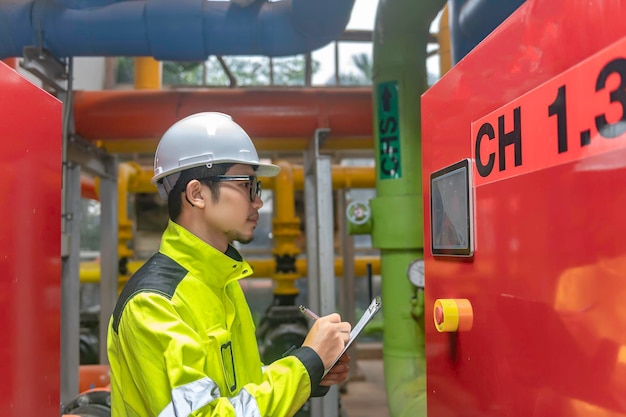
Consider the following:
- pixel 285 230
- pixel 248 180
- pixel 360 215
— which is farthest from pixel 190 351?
pixel 285 230

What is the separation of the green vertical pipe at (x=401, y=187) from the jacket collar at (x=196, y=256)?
54.7 inches

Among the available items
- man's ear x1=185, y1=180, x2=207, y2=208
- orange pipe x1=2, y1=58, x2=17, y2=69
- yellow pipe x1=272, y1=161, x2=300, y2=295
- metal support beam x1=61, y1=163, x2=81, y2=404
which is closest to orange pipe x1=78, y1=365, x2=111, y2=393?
metal support beam x1=61, y1=163, x2=81, y2=404

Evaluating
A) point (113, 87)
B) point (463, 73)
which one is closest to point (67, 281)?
point (463, 73)

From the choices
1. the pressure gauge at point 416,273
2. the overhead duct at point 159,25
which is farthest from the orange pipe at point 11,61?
the pressure gauge at point 416,273

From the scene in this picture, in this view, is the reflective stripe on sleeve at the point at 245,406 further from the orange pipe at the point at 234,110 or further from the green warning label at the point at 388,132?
the orange pipe at the point at 234,110

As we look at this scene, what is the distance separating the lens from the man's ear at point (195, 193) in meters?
1.22

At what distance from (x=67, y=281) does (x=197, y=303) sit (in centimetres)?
220

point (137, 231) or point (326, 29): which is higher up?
point (326, 29)

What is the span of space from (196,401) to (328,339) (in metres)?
0.34

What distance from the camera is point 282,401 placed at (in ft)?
3.38

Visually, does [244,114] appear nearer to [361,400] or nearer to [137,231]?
[361,400]

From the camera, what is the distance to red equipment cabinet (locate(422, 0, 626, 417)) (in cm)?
63

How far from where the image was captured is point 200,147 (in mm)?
1244

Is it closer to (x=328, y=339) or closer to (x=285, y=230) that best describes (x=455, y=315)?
(x=328, y=339)
